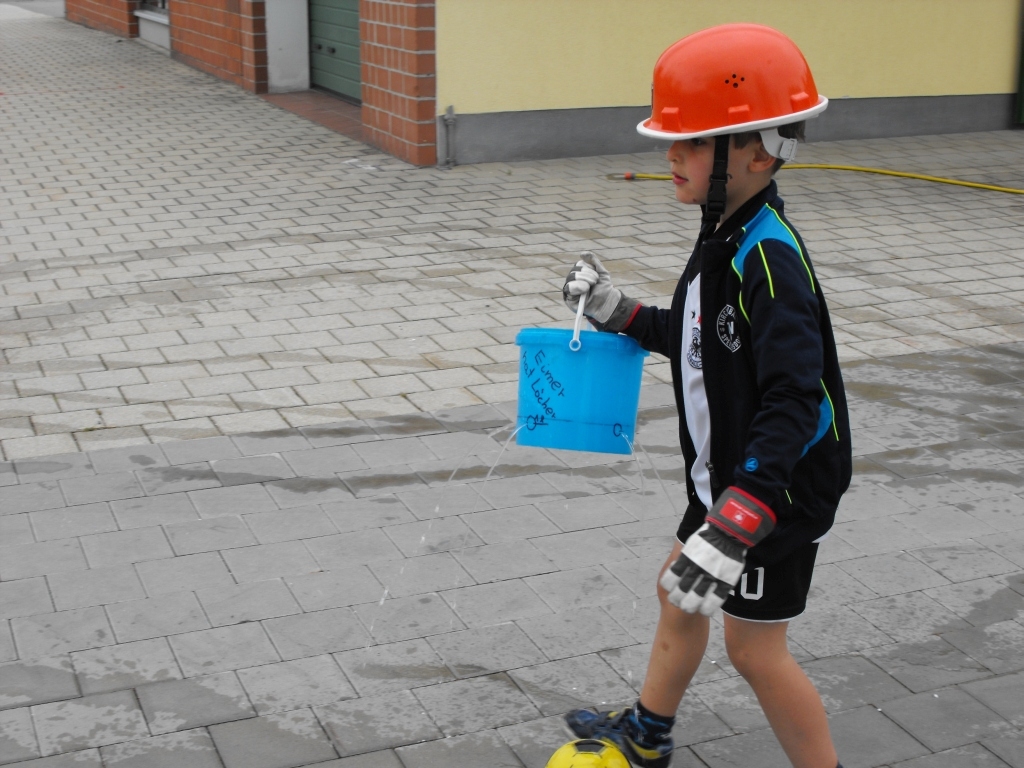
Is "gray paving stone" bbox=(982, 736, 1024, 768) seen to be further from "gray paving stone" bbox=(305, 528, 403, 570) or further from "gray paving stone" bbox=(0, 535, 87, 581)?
"gray paving stone" bbox=(0, 535, 87, 581)

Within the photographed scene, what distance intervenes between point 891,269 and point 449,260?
2776 millimetres

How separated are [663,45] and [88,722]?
9505 millimetres

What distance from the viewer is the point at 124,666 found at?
3432 mm

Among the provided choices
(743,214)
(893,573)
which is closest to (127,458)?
(893,573)

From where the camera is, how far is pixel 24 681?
3352mm

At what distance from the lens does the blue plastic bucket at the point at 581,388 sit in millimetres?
3053

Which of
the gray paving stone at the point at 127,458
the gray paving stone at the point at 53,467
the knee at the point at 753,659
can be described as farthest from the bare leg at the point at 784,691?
the gray paving stone at the point at 53,467

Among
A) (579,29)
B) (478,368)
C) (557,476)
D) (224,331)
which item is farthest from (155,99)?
(557,476)

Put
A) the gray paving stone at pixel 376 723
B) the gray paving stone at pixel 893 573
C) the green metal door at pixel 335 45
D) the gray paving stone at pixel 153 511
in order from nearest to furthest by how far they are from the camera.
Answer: the gray paving stone at pixel 376 723, the gray paving stone at pixel 893 573, the gray paving stone at pixel 153 511, the green metal door at pixel 335 45

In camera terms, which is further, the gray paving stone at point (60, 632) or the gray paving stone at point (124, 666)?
the gray paving stone at point (60, 632)

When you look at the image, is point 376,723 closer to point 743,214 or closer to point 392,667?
point 392,667

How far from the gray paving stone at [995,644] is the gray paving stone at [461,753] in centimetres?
140

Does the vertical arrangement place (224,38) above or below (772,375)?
below

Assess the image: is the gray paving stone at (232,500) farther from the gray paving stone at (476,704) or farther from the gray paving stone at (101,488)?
the gray paving stone at (476,704)
